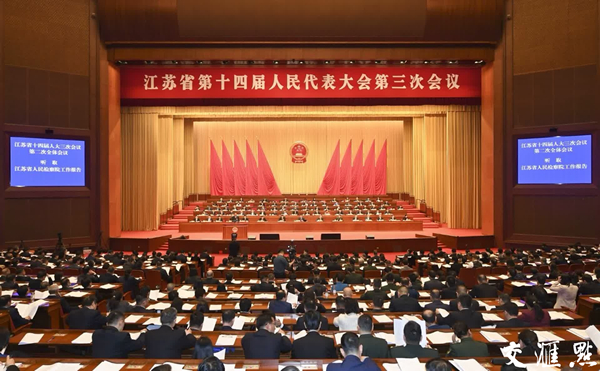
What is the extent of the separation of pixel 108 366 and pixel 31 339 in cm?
138

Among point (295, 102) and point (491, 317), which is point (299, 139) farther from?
point (491, 317)

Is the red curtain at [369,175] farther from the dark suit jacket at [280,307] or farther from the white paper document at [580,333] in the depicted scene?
the white paper document at [580,333]

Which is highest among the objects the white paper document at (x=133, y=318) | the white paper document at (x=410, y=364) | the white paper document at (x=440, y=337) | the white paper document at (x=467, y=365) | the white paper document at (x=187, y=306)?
the white paper document at (x=410, y=364)

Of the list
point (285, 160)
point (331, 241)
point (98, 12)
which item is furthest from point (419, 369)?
point (285, 160)

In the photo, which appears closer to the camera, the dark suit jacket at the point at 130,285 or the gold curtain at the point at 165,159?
the dark suit jacket at the point at 130,285

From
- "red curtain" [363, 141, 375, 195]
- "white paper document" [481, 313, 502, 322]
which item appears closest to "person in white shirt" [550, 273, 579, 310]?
"white paper document" [481, 313, 502, 322]

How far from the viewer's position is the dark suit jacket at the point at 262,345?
156 inches

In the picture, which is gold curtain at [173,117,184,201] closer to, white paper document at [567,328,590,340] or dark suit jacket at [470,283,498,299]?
dark suit jacket at [470,283,498,299]

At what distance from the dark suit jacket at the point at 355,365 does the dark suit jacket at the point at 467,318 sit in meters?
2.08

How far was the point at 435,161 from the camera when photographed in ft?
67.5

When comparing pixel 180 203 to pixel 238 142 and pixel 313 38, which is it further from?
pixel 313 38

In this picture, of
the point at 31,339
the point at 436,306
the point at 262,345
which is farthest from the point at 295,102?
the point at 262,345

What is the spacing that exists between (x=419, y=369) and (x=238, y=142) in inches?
855

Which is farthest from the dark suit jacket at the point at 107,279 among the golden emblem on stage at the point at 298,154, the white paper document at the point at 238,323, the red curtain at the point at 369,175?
the red curtain at the point at 369,175
